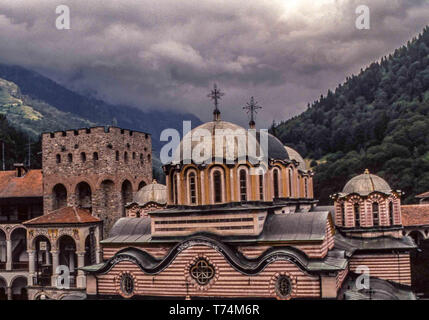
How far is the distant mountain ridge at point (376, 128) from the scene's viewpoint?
87.6 m

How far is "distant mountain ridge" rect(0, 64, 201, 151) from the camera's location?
5612 inches

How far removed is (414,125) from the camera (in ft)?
309

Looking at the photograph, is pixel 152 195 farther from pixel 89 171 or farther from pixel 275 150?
pixel 275 150

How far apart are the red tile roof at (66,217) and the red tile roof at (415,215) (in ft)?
89.4

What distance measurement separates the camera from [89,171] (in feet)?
134

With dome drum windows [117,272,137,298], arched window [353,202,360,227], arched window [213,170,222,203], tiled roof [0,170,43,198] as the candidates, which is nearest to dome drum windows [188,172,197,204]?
arched window [213,170,222,203]

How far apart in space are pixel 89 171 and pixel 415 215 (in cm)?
2933

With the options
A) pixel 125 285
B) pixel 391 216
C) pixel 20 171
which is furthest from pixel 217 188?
pixel 20 171

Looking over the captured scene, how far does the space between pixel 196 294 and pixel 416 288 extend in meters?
18.2

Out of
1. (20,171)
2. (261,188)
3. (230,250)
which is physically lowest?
(230,250)

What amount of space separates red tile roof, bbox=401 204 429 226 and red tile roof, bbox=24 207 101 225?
2723 cm
